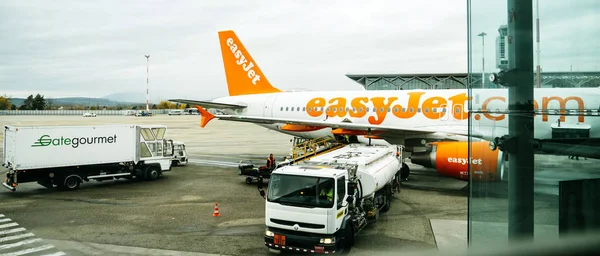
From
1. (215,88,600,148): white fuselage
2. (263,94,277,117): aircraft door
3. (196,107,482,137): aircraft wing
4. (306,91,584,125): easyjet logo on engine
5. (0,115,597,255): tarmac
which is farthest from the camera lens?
(263,94,277,117): aircraft door

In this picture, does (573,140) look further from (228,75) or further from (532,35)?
(228,75)

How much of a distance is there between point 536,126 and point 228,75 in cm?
2964

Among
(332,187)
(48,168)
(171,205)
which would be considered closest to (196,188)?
(171,205)

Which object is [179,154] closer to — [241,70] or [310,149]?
[241,70]

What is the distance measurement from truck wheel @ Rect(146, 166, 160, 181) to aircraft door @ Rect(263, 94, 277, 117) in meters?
10.4

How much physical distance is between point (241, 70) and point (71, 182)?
1587 centimetres

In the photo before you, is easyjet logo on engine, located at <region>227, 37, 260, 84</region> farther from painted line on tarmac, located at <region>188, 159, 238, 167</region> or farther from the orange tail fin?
painted line on tarmac, located at <region>188, 159, 238, 167</region>

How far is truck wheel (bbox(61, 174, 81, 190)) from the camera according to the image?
1967 centimetres

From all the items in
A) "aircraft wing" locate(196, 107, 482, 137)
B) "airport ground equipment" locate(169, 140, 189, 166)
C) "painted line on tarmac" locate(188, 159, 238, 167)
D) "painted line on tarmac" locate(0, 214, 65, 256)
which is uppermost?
"aircraft wing" locate(196, 107, 482, 137)

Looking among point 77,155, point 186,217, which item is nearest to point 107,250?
point 186,217

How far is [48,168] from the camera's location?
19422 mm

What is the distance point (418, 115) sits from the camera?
2362cm

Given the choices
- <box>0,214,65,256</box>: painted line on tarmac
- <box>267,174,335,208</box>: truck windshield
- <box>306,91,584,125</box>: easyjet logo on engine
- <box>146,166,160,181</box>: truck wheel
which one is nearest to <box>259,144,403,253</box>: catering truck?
<box>267,174,335,208</box>: truck windshield

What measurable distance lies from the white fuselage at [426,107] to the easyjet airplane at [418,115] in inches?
0.5
